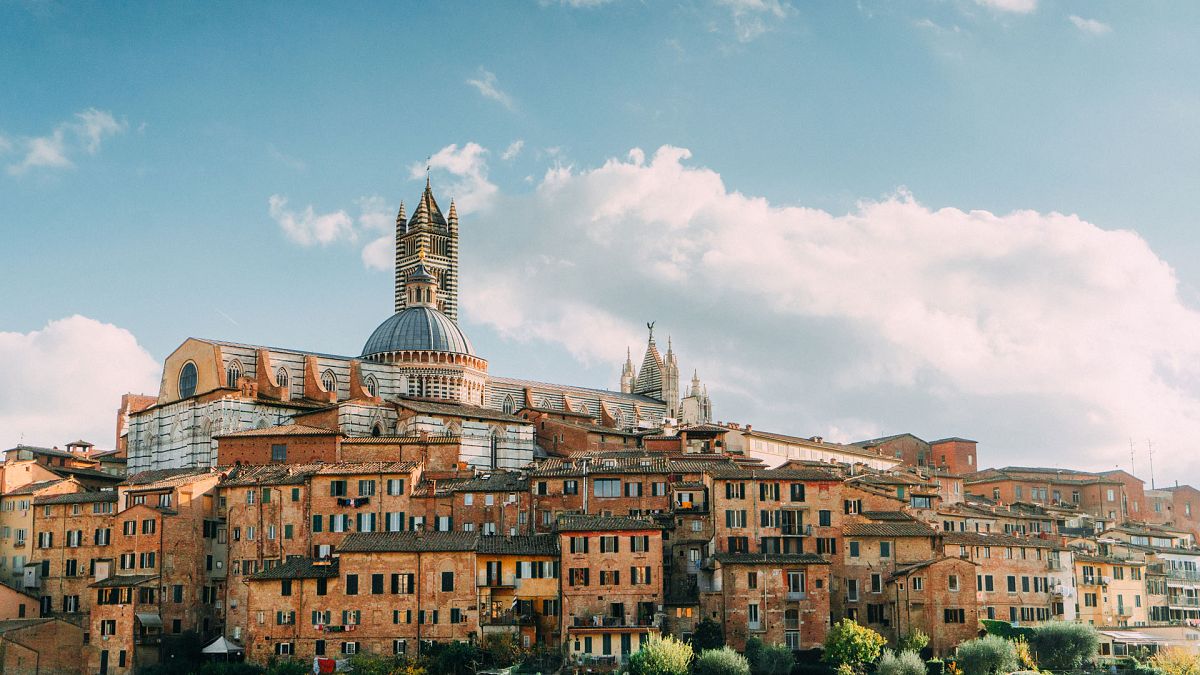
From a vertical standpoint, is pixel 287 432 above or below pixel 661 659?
above

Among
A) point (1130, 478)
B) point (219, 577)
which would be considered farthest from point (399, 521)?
point (1130, 478)

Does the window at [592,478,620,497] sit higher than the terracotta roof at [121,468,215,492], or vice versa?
the terracotta roof at [121,468,215,492]

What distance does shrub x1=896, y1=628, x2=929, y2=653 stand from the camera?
60750mm

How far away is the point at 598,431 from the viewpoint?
3484 inches

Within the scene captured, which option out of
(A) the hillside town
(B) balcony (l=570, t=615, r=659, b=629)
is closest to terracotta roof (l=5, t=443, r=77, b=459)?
(A) the hillside town

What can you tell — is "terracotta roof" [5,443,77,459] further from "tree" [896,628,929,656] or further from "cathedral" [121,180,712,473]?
"tree" [896,628,929,656]

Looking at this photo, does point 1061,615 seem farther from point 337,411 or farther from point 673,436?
point 337,411

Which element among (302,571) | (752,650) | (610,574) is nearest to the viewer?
(752,650)

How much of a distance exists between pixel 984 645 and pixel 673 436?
3017cm

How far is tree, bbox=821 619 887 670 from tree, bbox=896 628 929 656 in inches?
81.5

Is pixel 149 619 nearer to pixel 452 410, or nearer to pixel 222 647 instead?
pixel 222 647

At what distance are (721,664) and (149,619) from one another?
27.2 m

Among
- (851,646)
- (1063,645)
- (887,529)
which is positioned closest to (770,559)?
(851,646)

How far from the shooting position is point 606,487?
2621 inches
